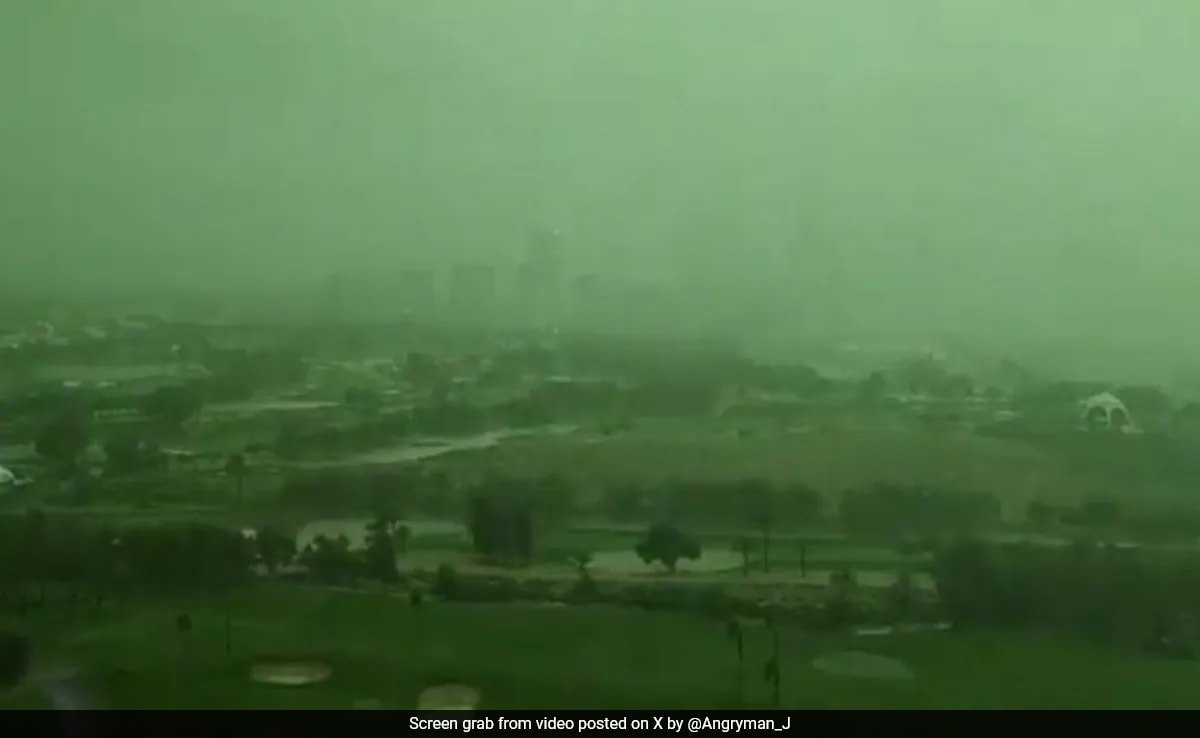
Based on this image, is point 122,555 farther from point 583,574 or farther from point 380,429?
point 583,574

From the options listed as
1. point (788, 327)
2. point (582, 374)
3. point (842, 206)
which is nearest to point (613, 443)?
point (582, 374)

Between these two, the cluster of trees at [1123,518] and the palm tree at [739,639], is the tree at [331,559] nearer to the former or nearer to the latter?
the palm tree at [739,639]

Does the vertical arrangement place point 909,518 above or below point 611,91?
below

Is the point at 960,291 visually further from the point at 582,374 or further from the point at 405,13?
the point at 405,13

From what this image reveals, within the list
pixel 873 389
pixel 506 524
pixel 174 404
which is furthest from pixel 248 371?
pixel 873 389

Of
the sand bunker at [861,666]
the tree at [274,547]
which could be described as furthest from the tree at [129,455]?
the sand bunker at [861,666]

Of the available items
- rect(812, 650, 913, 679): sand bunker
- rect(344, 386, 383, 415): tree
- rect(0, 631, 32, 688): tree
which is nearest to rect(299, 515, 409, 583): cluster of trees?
rect(344, 386, 383, 415): tree
